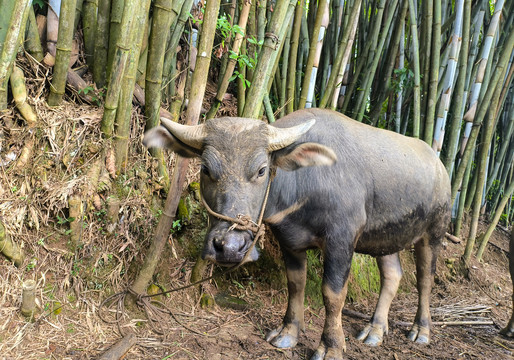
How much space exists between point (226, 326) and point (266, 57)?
2122mm

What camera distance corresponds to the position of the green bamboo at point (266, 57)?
3.41m

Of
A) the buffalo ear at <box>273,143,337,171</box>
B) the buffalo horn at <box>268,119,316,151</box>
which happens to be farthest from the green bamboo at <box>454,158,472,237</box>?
the buffalo horn at <box>268,119,316,151</box>

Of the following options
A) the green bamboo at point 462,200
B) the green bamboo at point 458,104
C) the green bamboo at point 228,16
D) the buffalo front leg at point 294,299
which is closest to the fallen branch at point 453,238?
the green bamboo at point 462,200

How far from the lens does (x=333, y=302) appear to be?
10.5ft

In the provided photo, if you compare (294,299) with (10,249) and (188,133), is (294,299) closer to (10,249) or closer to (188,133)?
(188,133)

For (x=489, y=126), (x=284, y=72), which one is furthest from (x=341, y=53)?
(x=489, y=126)

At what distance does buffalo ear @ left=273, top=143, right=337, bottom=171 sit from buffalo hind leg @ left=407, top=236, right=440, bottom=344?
185cm

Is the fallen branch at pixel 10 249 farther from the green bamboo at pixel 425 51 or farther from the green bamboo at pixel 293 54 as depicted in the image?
the green bamboo at pixel 425 51

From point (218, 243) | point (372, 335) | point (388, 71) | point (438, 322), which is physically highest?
point (388, 71)

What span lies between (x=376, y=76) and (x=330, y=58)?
2.81 ft

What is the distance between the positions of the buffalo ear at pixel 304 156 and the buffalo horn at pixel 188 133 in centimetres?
49

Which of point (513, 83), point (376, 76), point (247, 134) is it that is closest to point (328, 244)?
point (247, 134)

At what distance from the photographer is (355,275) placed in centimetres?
497

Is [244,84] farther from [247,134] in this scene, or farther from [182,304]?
[182,304]
